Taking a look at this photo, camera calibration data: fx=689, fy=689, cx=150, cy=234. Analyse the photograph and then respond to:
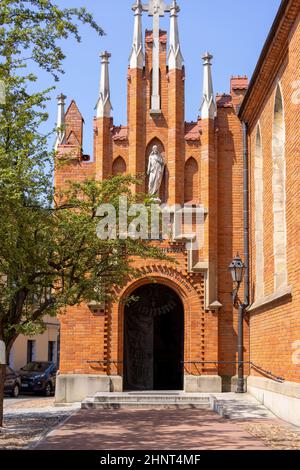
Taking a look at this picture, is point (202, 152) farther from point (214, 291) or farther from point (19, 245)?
point (19, 245)

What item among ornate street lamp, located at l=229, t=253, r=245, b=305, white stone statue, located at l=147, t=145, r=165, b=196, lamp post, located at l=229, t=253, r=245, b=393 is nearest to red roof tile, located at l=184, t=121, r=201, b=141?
white stone statue, located at l=147, t=145, r=165, b=196

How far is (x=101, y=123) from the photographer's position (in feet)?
69.9

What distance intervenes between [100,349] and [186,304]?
2.87 m

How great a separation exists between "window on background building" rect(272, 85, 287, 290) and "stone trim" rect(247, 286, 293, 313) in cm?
50

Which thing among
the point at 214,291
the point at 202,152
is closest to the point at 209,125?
the point at 202,152

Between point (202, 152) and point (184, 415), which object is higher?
point (202, 152)

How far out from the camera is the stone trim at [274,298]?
13969mm

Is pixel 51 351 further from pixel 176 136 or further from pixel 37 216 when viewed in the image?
pixel 37 216

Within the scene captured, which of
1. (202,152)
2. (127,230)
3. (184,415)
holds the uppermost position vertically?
(202,152)

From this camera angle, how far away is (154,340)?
22.2 m

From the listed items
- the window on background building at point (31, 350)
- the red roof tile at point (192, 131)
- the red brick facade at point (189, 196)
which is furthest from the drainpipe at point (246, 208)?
the window on background building at point (31, 350)

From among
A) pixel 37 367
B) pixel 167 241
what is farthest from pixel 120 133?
pixel 37 367

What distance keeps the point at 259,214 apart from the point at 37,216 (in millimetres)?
8938

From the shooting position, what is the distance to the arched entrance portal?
21.7 meters
